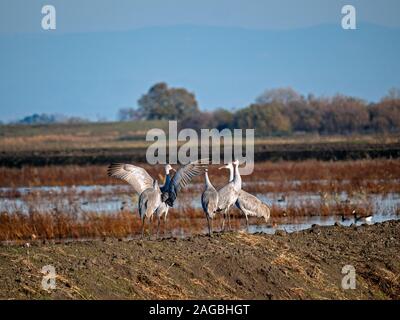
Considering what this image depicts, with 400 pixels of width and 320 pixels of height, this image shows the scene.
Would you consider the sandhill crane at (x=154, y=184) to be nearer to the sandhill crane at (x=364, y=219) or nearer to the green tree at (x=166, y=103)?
the sandhill crane at (x=364, y=219)

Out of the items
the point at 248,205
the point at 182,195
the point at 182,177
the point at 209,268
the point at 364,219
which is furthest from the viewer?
the point at 182,195

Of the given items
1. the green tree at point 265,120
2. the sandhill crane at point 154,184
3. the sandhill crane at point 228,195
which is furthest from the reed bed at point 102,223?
the green tree at point 265,120

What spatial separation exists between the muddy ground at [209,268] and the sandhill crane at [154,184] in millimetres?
1453

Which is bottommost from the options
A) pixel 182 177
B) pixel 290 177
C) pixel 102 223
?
pixel 102 223

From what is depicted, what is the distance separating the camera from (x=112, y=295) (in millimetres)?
14016

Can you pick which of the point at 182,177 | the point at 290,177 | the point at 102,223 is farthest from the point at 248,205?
the point at 290,177

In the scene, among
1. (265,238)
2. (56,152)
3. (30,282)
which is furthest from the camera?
(56,152)

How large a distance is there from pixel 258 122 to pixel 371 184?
6108cm

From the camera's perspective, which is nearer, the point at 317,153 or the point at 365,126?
the point at 317,153

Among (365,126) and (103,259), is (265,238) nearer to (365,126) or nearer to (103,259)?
(103,259)

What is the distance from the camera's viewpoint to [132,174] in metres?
19.2

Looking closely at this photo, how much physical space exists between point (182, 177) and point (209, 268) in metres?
3.58

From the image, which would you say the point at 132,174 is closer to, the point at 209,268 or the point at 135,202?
the point at 209,268
